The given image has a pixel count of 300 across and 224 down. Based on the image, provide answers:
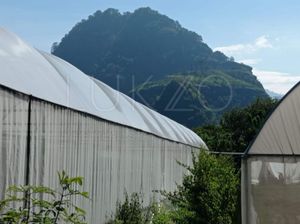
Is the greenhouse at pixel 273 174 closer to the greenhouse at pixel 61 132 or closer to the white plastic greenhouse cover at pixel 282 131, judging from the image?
the white plastic greenhouse cover at pixel 282 131

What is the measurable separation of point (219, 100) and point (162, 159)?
55021 mm

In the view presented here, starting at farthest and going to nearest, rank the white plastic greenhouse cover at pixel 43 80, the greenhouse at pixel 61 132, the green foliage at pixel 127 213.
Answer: the green foliage at pixel 127 213, the white plastic greenhouse cover at pixel 43 80, the greenhouse at pixel 61 132

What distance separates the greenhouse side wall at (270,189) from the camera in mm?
6016

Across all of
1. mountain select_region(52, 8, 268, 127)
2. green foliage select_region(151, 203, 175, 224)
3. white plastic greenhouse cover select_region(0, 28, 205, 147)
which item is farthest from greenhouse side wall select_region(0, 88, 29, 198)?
mountain select_region(52, 8, 268, 127)

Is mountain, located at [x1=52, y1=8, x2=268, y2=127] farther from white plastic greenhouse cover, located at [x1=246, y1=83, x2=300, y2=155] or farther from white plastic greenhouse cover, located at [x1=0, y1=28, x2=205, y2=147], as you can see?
white plastic greenhouse cover, located at [x1=246, y1=83, x2=300, y2=155]

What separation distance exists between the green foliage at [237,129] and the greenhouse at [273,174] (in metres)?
29.0

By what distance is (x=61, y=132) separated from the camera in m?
6.21

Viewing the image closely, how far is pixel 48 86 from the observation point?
6.36 m

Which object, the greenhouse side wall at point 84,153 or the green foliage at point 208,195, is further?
the green foliage at point 208,195

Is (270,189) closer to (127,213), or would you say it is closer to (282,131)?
(282,131)

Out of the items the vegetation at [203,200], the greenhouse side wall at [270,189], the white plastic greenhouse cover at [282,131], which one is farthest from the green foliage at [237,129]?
the greenhouse side wall at [270,189]

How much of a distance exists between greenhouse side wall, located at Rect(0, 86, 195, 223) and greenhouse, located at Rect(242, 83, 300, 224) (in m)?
2.27

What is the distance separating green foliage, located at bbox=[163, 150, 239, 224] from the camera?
980 cm

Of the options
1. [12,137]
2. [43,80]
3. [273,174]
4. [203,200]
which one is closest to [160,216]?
[203,200]
